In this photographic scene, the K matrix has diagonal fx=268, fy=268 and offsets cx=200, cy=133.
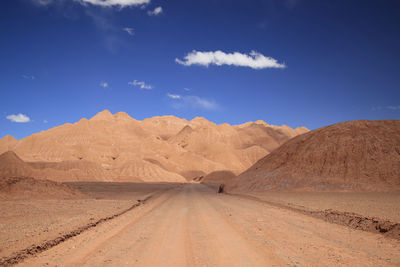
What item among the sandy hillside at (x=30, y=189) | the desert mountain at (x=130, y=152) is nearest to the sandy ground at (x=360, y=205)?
the sandy hillside at (x=30, y=189)

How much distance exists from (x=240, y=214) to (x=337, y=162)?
2479cm

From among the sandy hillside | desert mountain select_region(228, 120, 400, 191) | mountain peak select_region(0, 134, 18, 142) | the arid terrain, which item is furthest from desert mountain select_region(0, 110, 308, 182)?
desert mountain select_region(228, 120, 400, 191)

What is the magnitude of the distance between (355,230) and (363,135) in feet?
99.1

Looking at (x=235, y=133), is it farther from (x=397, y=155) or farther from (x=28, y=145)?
(x=397, y=155)

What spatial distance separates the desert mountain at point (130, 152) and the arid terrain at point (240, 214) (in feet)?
9.31

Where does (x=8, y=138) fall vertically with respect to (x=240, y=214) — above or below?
above

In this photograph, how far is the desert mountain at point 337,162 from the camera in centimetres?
2894

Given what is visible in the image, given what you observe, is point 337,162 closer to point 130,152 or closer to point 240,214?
point 240,214

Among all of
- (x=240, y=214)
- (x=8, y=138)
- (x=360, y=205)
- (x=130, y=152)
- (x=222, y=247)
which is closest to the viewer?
(x=222, y=247)

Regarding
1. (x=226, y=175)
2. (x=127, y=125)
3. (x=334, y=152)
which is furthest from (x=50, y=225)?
(x=127, y=125)

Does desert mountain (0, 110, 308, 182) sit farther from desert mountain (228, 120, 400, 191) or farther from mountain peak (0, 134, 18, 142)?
desert mountain (228, 120, 400, 191)

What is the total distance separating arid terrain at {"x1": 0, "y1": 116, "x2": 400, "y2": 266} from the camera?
242 inches

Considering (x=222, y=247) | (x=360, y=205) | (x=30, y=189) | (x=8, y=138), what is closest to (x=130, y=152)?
(x=8, y=138)

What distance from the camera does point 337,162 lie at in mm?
32750
